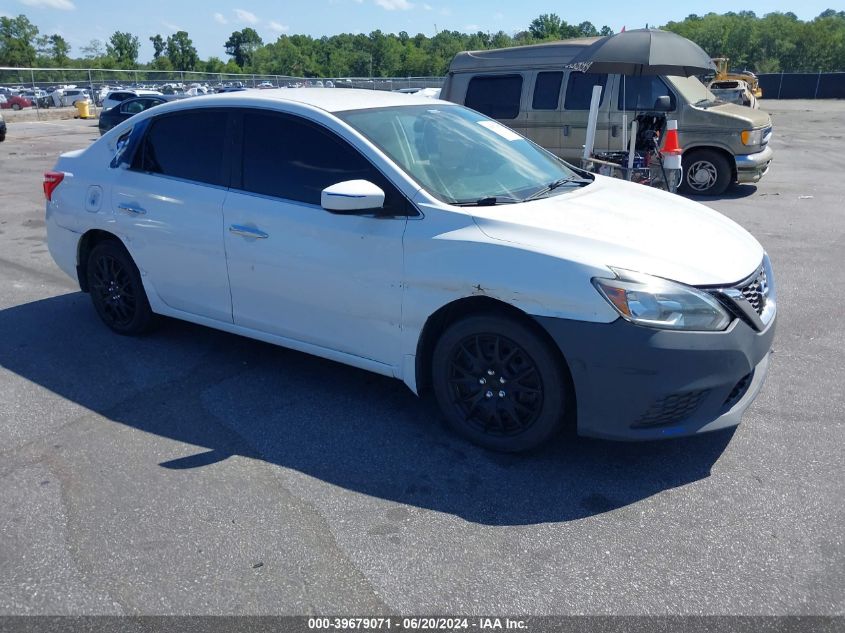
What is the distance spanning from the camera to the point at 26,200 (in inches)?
469

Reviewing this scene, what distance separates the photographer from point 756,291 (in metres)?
3.59

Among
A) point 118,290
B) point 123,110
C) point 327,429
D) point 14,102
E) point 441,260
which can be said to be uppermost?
point 441,260

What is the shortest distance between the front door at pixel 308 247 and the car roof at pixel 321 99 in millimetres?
136

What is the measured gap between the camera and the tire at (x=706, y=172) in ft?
37.6

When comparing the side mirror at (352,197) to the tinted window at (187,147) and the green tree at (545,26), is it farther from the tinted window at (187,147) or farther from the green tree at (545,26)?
the green tree at (545,26)

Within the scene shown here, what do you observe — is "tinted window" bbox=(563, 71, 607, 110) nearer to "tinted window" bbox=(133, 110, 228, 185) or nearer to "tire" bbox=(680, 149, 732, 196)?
"tire" bbox=(680, 149, 732, 196)

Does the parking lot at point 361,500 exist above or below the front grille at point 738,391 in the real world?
below

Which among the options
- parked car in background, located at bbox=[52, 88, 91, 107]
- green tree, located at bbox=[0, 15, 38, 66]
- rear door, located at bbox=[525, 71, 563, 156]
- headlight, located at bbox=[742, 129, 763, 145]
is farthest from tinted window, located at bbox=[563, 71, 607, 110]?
green tree, located at bbox=[0, 15, 38, 66]

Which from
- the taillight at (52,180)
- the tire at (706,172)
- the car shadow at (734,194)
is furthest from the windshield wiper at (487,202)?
the tire at (706,172)

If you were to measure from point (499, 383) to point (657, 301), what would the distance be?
0.88 metres

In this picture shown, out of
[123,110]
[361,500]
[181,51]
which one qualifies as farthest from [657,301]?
[181,51]

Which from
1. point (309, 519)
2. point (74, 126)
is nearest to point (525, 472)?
point (309, 519)

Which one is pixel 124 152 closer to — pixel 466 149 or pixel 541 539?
pixel 466 149

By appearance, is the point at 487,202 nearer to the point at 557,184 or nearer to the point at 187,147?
the point at 557,184
